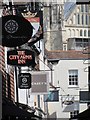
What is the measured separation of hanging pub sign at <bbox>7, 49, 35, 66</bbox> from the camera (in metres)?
9.59

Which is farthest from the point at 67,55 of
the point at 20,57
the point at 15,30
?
the point at 15,30

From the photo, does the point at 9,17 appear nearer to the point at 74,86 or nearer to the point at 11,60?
the point at 11,60

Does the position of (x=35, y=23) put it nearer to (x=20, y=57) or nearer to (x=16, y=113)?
(x=20, y=57)

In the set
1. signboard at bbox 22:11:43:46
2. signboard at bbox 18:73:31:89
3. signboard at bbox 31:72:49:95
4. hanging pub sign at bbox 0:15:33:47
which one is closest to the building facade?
signboard at bbox 31:72:49:95

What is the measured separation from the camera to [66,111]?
16094 mm

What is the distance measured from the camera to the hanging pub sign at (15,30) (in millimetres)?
9211

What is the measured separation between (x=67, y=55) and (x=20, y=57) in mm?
8298

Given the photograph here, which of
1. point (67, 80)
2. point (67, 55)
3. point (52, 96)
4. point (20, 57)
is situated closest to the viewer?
point (20, 57)

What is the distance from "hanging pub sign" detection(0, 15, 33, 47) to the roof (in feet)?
21.2

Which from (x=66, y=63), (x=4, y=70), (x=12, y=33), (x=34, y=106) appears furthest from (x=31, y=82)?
(x=66, y=63)

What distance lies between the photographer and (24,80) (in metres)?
11.2

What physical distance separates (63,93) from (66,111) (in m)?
0.76

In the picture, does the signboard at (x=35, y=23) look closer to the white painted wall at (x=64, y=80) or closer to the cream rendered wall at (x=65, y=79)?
the white painted wall at (x=64, y=80)

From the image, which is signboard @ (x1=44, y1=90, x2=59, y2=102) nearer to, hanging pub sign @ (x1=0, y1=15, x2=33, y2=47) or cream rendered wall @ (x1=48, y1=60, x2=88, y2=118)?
cream rendered wall @ (x1=48, y1=60, x2=88, y2=118)
